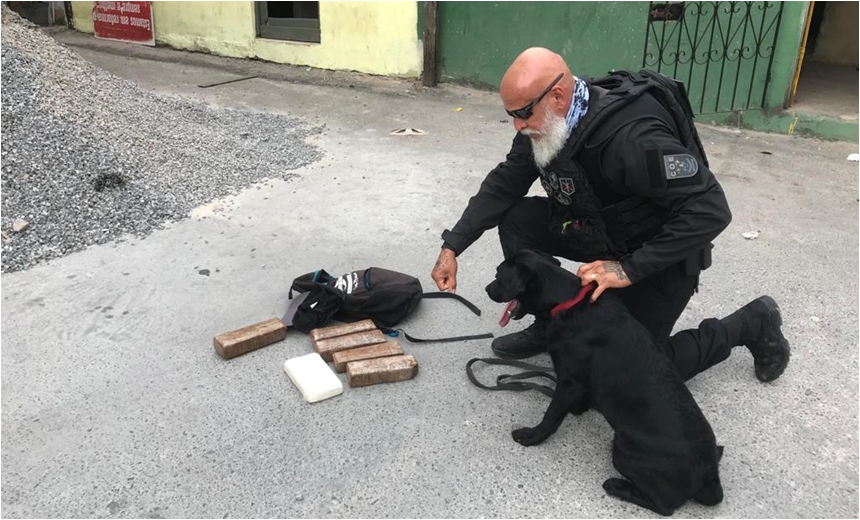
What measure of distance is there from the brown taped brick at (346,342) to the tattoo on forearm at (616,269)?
1160 millimetres

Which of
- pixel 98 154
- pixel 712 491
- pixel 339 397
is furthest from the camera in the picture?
pixel 98 154

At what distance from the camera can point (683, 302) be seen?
2619 millimetres

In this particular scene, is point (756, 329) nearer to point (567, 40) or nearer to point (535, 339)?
point (535, 339)

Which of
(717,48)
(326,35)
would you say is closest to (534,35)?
(717,48)

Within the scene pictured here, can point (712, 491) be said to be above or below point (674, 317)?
below

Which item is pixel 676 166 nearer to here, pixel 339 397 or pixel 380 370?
pixel 380 370

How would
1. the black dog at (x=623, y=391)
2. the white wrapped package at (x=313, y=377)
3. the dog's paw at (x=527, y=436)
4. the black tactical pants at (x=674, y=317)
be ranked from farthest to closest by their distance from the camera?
the white wrapped package at (x=313, y=377), the black tactical pants at (x=674, y=317), the dog's paw at (x=527, y=436), the black dog at (x=623, y=391)

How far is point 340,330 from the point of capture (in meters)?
3.15

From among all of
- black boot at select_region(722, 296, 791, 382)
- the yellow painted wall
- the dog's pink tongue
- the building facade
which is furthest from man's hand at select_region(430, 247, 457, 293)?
the yellow painted wall

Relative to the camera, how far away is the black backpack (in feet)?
10.5

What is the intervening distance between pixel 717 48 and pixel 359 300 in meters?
5.08

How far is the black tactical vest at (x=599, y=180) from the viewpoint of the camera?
7.86ft

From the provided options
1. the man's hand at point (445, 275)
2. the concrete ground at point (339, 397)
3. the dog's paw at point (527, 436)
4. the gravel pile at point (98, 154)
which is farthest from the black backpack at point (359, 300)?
the gravel pile at point (98, 154)

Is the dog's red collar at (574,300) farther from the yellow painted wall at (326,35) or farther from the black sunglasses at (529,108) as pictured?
the yellow painted wall at (326,35)
